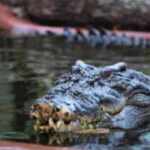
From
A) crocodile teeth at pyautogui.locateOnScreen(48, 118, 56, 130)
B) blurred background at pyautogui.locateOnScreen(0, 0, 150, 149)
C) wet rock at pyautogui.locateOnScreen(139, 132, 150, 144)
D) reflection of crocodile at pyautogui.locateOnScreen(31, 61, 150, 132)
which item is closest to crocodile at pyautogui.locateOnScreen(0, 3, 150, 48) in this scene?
blurred background at pyautogui.locateOnScreen(0, 0, 150, 149)

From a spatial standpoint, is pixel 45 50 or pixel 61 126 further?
pixel 45 50

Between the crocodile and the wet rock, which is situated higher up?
the crocodile

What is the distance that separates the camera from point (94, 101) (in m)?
4.35

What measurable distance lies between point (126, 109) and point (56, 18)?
9.05 meters

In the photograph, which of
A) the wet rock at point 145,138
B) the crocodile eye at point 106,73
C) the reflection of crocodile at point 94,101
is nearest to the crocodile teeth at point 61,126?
the reflection of crocodile at point 94,101

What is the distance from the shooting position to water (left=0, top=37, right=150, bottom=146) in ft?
15.8

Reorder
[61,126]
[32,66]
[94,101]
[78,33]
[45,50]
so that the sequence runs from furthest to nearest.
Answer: [78,33] < [45,50] < [32,66] < [94,101] < [61,126]

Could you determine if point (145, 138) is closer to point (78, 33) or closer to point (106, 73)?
point (106, 73)

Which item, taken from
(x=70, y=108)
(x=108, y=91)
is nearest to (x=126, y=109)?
(x=108, y=91)

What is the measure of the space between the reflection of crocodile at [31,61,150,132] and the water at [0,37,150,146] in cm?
17

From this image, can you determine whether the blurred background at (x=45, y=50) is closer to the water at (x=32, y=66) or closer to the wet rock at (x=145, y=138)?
the water at (x=32, y=66)

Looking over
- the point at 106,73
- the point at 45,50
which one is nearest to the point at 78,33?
the point at 45,50

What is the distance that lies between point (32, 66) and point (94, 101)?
11.8 feet

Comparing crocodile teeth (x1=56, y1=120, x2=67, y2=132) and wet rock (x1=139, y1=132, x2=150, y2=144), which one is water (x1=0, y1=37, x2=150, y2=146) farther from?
crocodile teeth (x1=56, y1=120, x2=67, y2=132)
